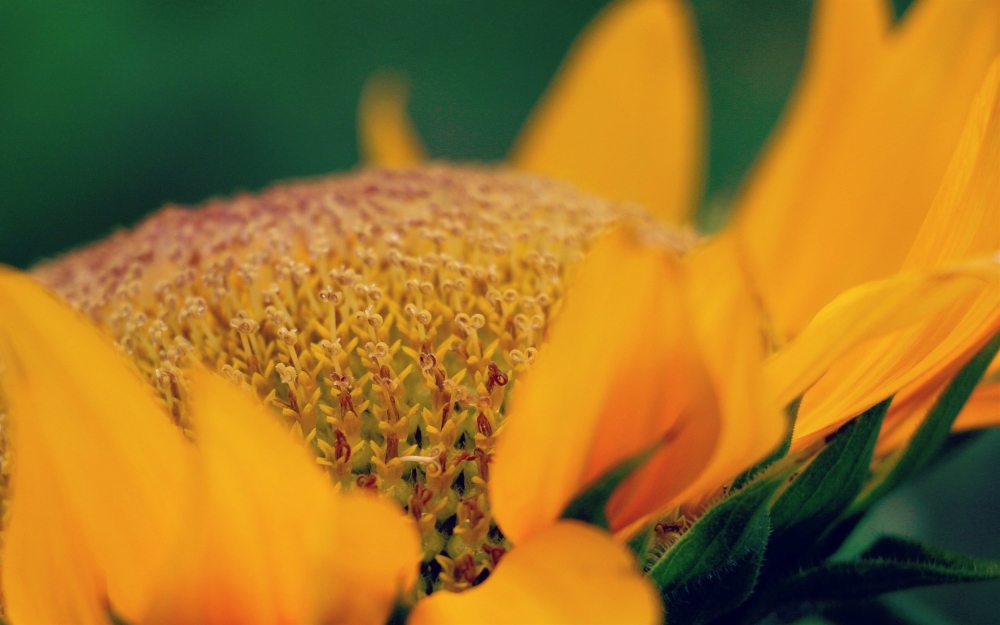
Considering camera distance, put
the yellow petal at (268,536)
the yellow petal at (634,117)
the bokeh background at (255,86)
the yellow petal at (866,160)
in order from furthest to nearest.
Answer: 1. the bokeh background at (255,86)
2. the yellow petal at (634,117)
3. the yellow petal at (866,160)
4. the yellow petal at (268,536)

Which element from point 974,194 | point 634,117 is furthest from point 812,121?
point 974,194

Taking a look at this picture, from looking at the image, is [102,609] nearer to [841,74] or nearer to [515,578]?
[515,578]

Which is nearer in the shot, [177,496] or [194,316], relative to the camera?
[177,496]

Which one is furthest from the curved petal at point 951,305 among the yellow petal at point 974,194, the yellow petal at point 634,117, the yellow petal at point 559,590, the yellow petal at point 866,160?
the yellow petal at point 634,117

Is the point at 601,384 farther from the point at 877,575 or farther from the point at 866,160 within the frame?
the point at 866,160

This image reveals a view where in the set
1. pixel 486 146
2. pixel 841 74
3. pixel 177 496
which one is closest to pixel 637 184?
pixel 841 74

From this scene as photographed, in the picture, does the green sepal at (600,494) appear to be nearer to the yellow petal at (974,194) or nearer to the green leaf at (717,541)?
the green leaf at (717,541)
